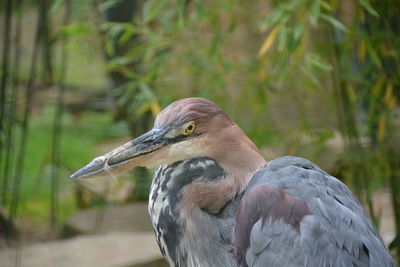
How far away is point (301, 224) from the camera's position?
171 centimetres

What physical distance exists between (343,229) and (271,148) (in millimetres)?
1702

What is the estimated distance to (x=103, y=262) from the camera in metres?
3.15

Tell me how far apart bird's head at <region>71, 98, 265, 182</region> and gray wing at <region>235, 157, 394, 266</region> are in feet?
0.33

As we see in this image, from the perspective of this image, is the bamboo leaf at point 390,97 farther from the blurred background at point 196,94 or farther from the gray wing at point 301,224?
the gray wing at point 301,224

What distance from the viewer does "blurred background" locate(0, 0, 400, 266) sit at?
2.72 meters

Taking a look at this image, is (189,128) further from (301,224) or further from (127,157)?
(301,224)

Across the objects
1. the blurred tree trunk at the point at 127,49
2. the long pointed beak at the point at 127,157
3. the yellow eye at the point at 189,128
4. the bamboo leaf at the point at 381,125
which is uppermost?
the yellow eye at the point at 189,128

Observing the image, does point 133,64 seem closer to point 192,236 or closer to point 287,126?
point 287,126

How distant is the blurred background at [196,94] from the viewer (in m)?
2.72

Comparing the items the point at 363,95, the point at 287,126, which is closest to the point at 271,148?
the point at 287,126

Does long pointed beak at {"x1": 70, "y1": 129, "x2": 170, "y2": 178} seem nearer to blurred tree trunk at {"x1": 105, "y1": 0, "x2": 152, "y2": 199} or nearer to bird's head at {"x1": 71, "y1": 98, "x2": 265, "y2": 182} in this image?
bird's head at {"x1": 71, "y1": 98, "x2": 265, "y2": 182}

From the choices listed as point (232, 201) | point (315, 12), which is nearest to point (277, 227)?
point (232, 201)

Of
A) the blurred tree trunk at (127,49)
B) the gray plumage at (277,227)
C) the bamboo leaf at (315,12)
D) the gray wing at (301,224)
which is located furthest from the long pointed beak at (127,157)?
the blurred tree trunk at (127,49)

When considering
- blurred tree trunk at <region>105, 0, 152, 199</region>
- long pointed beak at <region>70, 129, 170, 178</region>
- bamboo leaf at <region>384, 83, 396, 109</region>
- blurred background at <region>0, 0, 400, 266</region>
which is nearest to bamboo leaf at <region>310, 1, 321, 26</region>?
blurred background at <region>0, 0, 400, 266</region>
